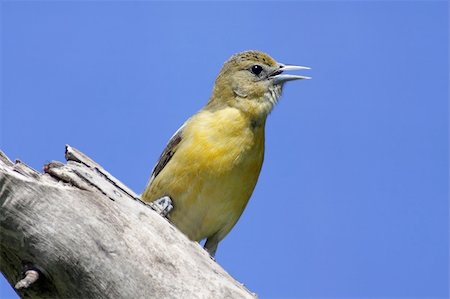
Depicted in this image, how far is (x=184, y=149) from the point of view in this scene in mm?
7594

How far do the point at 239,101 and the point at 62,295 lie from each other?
12.0 feet

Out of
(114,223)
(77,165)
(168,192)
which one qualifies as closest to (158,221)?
(114,223)

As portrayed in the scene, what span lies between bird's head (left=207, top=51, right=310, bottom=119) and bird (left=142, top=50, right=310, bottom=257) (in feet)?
0.04

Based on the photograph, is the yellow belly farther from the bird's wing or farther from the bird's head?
the bird's head

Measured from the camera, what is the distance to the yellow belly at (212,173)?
7429 millimetres

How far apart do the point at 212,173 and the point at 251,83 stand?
1.40 meters

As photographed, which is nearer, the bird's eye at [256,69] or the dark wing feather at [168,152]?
the dark wing feather at [168,152]

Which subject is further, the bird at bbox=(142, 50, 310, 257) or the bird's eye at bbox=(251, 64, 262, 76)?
the bird's eye at bbox=(251, 64, 262, 76)

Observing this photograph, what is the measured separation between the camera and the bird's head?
8.09m

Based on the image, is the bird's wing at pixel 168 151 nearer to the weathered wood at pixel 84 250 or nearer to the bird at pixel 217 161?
the bird at pixel 217 161

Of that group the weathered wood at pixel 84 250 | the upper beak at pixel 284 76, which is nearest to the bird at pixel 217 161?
the upper beak at pixel 284 76

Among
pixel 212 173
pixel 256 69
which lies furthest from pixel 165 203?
pixel 256 69

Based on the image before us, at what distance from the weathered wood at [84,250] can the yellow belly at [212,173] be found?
2.13 meters

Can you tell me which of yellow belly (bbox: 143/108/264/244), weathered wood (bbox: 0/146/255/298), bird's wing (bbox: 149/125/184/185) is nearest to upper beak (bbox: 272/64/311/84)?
yellow belly (bbox: 143/108/264/244)
